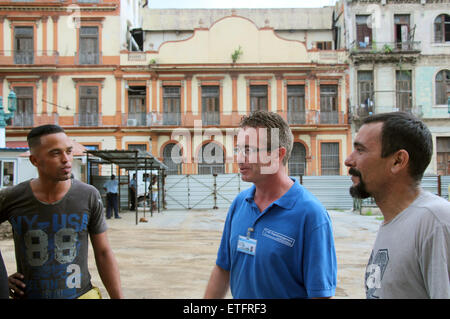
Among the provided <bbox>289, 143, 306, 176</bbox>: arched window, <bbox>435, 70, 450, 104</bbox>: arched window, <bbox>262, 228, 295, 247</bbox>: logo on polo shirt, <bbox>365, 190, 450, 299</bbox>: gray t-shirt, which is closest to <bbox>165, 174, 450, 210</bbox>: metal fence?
<bbox>289, 143, 306, 176</bbox>: arched window

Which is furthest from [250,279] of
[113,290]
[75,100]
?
[75,100]

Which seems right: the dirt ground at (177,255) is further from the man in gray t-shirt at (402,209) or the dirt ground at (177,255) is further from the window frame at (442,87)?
the window frame at (442,87)

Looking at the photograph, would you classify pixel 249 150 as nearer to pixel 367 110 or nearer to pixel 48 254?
pixel 48 254

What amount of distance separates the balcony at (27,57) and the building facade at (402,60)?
17765 millimetres

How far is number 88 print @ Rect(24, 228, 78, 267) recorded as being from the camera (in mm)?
2803

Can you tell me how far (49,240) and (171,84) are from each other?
81.5 feet

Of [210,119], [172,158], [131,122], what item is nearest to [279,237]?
[172,158]

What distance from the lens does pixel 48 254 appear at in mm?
2814

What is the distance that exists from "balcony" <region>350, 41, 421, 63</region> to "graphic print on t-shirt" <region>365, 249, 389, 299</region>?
87.0ft

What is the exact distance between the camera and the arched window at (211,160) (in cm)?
2620

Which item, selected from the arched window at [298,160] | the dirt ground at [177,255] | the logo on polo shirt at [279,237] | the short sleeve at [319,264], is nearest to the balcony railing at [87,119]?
the arched window at [298,160]

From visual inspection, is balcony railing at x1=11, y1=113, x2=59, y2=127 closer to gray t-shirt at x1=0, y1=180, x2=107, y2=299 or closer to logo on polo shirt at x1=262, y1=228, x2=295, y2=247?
gray t-shirt at x1=0, y1=180, x2=107, y2=299

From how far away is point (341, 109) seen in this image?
27094mm

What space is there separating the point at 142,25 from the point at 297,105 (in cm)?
1172
